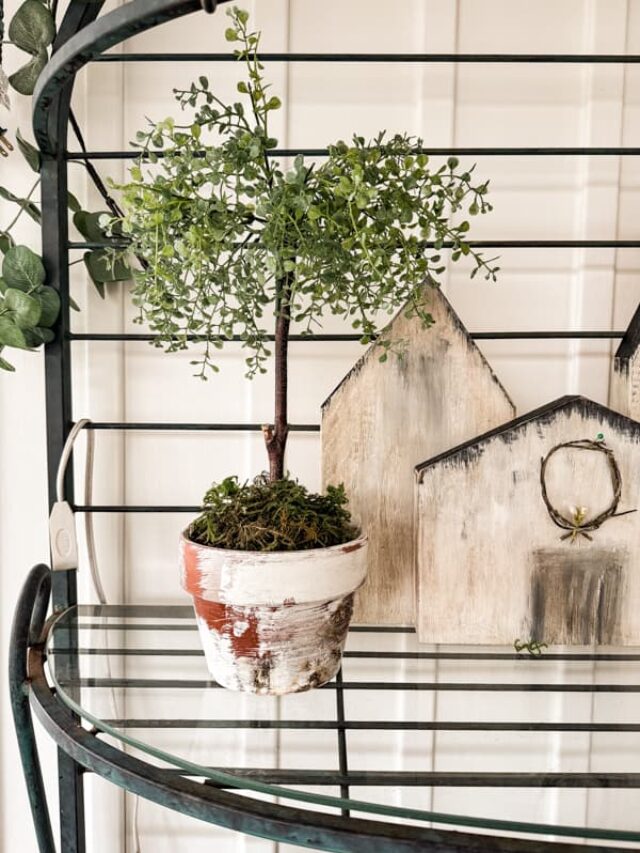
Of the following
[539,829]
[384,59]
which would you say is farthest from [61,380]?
[539,829]

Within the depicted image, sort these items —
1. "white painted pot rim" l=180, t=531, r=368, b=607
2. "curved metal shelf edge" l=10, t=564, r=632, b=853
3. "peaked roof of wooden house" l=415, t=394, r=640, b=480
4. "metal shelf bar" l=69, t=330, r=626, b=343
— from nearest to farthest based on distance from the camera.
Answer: "curved metal shelf edge" l=10, t=564, r=632, b=853 → "white painted pot rim" l=180, t=531, r=368, b=607 → "peaked roof of wooden house" l=415, t=394, r=640, b=480 → "metal shelf bar" l=69, t=330, r=626, b=343

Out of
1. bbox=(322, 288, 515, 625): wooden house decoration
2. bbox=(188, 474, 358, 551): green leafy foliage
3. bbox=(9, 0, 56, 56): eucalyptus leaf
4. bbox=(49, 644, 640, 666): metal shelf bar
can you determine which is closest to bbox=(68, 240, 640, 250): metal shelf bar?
bbox=(322, 288, 515, 625): wooden house decoration

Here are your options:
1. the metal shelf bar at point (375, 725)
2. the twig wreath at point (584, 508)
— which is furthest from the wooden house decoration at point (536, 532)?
the metal shelf bar at point (375, 725)

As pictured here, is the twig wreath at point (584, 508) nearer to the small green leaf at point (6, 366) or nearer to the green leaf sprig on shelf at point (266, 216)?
the green leaf sprig on shelf at point (266, 216)

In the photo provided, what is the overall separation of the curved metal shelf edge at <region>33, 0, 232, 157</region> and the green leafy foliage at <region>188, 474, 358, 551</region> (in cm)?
37

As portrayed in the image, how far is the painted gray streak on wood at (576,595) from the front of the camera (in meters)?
0.75

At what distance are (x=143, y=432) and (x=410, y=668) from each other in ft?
1.38

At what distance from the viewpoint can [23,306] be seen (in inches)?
29.5

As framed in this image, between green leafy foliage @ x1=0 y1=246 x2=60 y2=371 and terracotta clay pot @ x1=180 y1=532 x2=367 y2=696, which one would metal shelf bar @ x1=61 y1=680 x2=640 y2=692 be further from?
green leafy foliage @ x1=0 y1=246 x2=60 y2=371

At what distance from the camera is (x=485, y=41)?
2.81 feet

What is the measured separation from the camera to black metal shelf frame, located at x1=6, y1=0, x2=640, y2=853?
480 millimetres

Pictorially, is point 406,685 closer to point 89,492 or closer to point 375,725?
point 375,725

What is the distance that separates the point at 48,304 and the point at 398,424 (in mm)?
391

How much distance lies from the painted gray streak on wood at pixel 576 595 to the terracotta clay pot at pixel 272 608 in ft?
0.69
